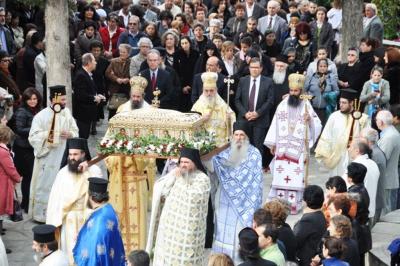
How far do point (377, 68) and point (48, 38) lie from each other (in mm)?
5457

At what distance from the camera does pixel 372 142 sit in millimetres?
14898

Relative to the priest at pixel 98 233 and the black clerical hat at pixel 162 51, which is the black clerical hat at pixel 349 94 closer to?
the black clerical hat at pixel 162 51

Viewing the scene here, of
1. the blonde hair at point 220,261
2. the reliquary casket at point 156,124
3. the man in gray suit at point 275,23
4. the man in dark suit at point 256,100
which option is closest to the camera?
the blonde hair at point 220,261

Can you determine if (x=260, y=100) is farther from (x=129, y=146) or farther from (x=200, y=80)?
(x=129, y=146)

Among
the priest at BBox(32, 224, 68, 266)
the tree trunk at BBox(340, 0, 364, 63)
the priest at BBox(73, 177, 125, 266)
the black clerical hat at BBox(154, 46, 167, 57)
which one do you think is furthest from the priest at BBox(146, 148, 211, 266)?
the tree trunk at BBox(340, 0, 364, 63)

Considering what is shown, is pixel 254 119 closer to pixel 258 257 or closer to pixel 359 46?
pixel 359 46

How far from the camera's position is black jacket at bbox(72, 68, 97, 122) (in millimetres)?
18516

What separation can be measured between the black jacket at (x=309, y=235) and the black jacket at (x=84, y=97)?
770cm

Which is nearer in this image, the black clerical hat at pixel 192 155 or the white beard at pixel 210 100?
the black clerical hat at pixel 192 155

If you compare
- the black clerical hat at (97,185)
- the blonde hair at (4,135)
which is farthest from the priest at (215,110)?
the black clerical hat at (97,185)

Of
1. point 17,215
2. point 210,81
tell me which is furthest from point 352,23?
point 17,215

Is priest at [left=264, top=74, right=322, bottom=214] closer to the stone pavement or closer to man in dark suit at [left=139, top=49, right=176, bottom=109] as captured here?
the stone pavement

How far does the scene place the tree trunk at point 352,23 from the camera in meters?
20.8

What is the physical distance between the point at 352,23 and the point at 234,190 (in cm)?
805
